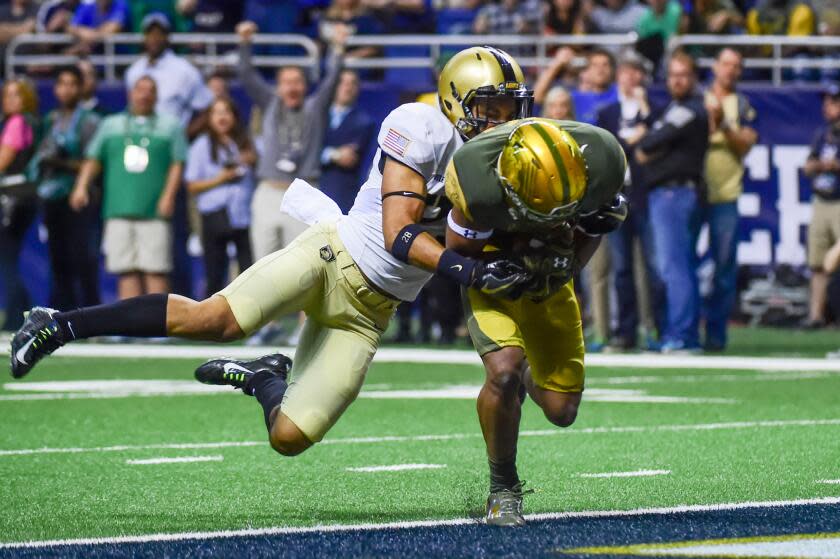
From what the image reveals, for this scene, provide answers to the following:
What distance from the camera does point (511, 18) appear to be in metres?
15.5

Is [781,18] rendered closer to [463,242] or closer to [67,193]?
[67,193]

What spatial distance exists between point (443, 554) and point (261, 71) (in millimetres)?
11676

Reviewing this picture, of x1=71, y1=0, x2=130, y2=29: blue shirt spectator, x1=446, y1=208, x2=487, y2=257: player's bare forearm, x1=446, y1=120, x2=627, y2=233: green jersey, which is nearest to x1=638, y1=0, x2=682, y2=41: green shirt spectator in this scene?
x1=71, y1=0, x2=130, y2=29: blue shirt spectator

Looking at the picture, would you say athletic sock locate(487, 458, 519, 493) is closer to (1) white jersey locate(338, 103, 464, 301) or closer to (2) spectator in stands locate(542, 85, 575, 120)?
(1) white jersey locate(338, 103, 464, 301)

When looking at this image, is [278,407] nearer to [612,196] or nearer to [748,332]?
[612,196]

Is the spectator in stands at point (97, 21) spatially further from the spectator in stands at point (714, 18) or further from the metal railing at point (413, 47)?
the spectator in stands at point (714, 18)

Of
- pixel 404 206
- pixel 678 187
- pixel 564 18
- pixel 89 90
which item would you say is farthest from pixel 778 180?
pixel 404 206

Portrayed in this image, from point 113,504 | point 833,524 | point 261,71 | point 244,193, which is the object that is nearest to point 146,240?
point 244,193

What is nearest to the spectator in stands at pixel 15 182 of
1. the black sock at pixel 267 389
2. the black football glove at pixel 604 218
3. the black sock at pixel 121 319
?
the black sock at pixel 267 389

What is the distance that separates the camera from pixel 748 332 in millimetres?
14633

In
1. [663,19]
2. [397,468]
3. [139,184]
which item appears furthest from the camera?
[663,19]

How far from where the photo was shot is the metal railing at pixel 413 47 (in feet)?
48.3

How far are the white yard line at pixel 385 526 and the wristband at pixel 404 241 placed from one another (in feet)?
2.71

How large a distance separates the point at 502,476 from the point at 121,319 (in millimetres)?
1394
